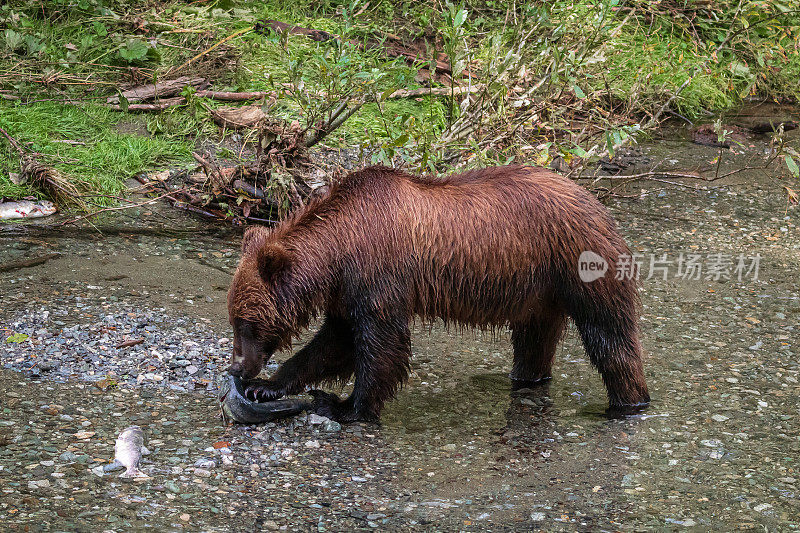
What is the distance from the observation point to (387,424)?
562 centimetres

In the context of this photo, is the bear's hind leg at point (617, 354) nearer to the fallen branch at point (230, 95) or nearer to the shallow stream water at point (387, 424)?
the shallow stream water at point (387, 424)

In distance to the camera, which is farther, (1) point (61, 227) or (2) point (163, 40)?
(2) point (163, 40)

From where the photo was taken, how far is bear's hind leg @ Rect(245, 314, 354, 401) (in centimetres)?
564

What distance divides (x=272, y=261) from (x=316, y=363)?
0.82 m

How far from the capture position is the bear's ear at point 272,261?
5188 millimetres

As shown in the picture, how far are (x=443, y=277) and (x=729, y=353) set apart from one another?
259 cm

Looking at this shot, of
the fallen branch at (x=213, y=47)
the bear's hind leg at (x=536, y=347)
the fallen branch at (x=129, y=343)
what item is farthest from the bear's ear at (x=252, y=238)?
the fallen branch at (x=213, y=47)

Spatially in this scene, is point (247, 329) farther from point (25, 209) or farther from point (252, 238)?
point (25, 209)

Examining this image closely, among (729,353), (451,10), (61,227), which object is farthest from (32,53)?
(729,353)

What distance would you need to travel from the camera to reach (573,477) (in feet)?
16.5

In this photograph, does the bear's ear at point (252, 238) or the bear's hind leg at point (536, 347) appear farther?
the bear's hind leg at point (536, 347)

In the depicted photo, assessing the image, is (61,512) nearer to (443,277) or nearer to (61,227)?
(443,277)

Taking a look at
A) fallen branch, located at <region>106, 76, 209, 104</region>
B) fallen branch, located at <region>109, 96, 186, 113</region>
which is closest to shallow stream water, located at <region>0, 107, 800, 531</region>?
fallen branch, located at <region>109, 96, 186, 113</region>

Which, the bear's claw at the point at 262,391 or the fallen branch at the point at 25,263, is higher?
the fallen branch at the point at 25,263
